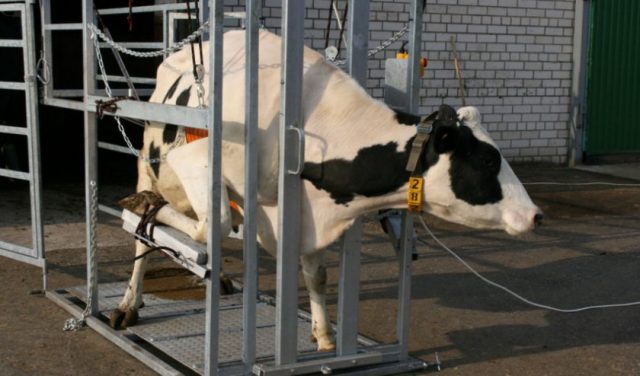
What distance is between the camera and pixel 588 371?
5348 mm

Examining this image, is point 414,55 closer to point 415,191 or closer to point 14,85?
point 415,191

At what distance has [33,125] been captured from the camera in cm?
657

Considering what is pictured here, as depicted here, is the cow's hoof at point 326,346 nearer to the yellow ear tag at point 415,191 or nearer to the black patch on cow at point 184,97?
the yellow ear tag at point 415,191

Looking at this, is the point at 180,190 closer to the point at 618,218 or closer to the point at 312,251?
the point at 312,251

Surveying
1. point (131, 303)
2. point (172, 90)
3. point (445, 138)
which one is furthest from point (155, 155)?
point (445, 138)

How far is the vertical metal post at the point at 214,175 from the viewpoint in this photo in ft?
14.2

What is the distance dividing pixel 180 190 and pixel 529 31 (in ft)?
33.3

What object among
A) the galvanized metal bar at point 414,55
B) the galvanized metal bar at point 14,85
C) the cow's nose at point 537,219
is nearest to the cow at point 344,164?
the cow's nose at point 537,219

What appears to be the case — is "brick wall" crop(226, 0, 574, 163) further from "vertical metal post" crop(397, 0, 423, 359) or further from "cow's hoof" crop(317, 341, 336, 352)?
"cow's hoof" crop(317, 341, 336, 352)

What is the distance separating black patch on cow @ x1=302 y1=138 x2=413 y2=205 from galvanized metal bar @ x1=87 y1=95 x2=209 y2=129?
622 millimetres

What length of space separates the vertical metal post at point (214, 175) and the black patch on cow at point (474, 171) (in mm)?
1158

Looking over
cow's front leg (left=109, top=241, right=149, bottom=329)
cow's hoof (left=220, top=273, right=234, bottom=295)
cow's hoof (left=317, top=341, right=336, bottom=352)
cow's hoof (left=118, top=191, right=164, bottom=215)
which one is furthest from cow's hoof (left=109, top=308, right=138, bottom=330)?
cow's hoof (left=317, top=341, right=336, bottom=352)

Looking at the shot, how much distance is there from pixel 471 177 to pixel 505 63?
1020 centimetres

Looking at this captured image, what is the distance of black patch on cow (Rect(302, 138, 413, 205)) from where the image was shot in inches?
185
